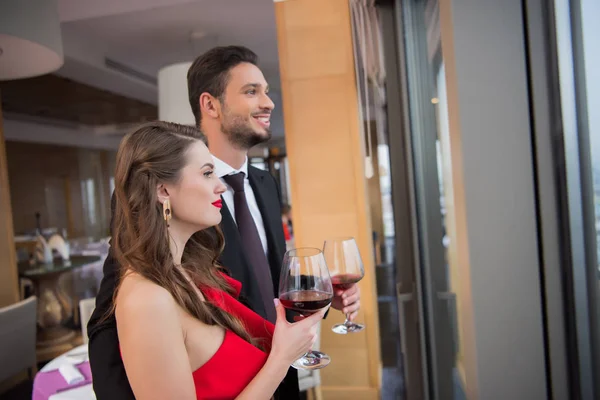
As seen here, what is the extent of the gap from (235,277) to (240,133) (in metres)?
0.41

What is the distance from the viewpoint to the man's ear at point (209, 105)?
1.18 meters

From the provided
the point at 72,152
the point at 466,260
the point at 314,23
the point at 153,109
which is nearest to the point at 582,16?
the point at 466,260

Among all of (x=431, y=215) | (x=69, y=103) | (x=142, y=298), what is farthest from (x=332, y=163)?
(x=69, y=103)

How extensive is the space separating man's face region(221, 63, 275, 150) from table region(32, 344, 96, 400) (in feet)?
3.89

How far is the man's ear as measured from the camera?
46.5 inches

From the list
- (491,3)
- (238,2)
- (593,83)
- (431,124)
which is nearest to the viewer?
(593,83)

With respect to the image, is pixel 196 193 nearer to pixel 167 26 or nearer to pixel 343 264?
pixel 343 264

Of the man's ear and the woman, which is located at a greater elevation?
the man's ear

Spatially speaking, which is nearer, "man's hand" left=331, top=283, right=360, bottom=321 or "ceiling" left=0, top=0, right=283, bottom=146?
"man's hand" left=331, top=283, right=360, bottom=321

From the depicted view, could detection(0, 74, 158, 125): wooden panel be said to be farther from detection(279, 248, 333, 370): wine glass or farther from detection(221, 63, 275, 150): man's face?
detection(279, 248, 333, 370): wine glass

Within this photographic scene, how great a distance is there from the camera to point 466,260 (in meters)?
0.82

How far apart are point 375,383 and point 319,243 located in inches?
36.2

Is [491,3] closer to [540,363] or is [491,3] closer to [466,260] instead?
[466,260]

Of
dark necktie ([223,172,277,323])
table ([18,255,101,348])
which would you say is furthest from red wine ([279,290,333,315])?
table ([18,255,101,348])
